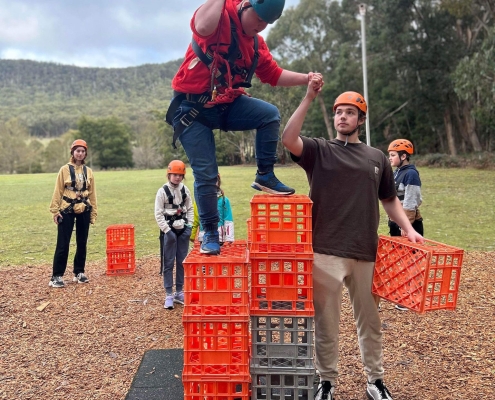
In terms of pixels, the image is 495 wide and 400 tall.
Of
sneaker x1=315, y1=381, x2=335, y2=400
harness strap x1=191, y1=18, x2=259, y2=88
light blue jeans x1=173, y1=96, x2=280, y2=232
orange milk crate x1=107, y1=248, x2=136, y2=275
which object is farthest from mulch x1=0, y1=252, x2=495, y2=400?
harness strap x1=191, y1=18, x2=259, y2=88

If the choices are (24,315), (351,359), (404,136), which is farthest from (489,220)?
(404,136)

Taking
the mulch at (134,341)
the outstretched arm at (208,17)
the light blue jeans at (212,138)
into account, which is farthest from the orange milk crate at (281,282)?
the outstretched arm at (208,17)

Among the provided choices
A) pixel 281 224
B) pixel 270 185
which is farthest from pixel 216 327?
pixel 270 185

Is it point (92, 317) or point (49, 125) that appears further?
point (49, 125)

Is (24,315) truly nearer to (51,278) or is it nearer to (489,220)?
(51,278)

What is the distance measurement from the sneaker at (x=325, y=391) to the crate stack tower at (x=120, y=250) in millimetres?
A: 5759

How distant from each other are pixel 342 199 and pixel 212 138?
119 cm

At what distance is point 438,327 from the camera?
573cm

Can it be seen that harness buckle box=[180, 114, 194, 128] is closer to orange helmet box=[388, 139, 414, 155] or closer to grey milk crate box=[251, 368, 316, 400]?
grey milk crate box=[251, 368, 316, 400]

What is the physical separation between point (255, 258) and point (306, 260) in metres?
0.38

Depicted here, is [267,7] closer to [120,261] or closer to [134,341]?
[134,341]

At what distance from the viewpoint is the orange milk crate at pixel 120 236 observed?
8.73 meters

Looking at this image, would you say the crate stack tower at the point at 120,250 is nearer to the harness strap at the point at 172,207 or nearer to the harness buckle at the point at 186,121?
the harness strap at the point at 172,207

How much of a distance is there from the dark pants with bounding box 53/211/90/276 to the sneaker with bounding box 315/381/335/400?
551 centimetres
